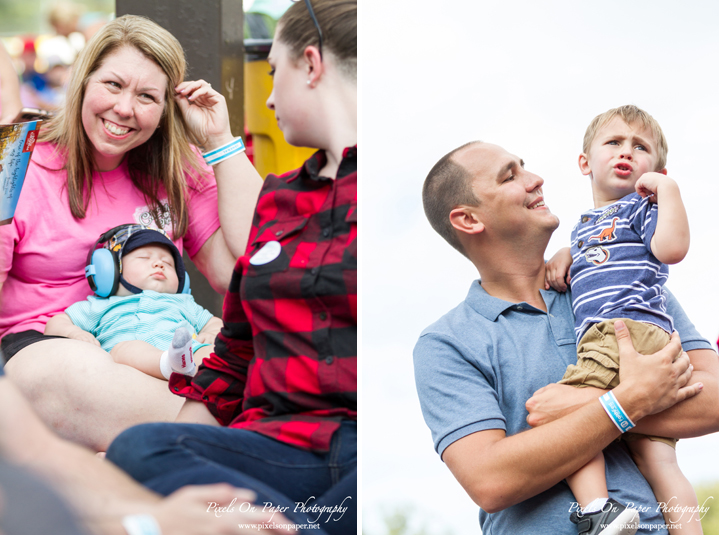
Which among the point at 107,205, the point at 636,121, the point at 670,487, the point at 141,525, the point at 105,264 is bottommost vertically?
the point at 670,487

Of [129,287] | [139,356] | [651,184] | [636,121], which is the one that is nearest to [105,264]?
[129,287]

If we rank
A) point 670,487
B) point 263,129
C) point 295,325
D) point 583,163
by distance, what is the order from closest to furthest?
point 295,325, point 670,487, point 263,129, point 583,163

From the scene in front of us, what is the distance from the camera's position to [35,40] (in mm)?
1290

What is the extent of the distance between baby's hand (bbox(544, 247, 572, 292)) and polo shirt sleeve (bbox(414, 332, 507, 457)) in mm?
294

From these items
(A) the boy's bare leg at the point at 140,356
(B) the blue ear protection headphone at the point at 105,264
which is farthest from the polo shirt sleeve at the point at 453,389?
(B) the blue ear protection headphone at the point at 105,264

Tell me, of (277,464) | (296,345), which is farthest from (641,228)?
(277,464)

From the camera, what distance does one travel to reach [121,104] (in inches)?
52.7

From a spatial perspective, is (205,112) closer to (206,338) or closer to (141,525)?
(206,338)

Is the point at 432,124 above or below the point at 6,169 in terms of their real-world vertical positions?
above

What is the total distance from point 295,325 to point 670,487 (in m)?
0.84

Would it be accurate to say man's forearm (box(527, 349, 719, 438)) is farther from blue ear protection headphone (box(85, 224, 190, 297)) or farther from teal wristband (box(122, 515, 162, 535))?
blue ear protection headphone (box(85, 224, 190, 297))

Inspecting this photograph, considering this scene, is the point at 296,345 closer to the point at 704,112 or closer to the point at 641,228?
the point at 641,228

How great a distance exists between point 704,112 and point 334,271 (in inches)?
45.7

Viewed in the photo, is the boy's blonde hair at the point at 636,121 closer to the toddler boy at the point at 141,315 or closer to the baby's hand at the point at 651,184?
the baby's hand at the point at 651,184
